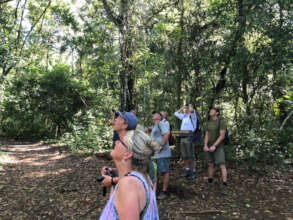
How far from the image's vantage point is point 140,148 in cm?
150

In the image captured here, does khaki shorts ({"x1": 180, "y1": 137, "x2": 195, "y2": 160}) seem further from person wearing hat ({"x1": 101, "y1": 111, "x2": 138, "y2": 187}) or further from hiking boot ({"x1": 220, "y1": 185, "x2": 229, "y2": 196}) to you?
person wearing hat ({"x1": 101, "y1": 111, "x2": 138, "y2": 187})

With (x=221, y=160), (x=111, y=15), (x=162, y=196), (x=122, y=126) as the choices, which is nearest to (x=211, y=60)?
(x=221, y=160)

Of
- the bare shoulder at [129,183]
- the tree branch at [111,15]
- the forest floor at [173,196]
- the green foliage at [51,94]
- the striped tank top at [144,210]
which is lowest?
the forest floor at [173,196]

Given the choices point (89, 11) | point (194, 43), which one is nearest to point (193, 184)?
point (194, 43)

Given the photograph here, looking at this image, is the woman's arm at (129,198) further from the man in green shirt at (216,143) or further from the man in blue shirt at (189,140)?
the man in blue shirt at (189,140)

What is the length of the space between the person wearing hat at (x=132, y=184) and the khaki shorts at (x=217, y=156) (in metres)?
4.30

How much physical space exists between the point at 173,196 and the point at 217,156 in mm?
1352

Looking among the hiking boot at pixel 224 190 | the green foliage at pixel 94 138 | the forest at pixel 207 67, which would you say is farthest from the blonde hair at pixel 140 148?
the green foliage at pixel 94 138

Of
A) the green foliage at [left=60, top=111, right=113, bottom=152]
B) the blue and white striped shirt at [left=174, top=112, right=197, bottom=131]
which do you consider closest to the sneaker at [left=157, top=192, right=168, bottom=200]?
the blue and white striped shirt at [left=174, top=112, right=197, bottom=131]

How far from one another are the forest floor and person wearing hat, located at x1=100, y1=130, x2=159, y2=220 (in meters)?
3.42

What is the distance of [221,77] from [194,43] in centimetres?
139

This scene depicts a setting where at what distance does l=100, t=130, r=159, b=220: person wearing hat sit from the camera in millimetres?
1287

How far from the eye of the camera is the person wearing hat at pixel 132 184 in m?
1.29

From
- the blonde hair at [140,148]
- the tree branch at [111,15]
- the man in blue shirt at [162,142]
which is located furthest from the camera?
the tree branch at [111,15]
